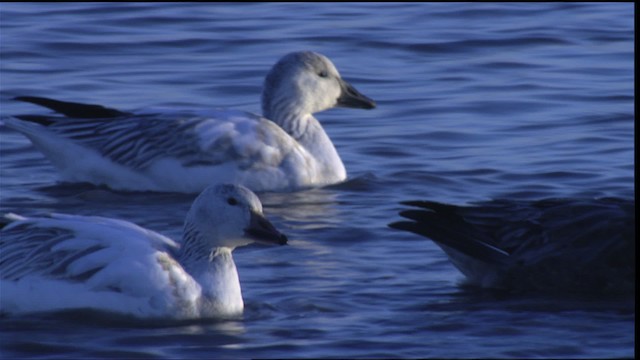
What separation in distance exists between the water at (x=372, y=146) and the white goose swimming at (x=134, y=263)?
11 cm

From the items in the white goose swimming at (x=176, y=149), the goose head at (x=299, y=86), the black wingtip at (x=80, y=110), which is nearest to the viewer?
the white goose swimming at (x=176, y=149)

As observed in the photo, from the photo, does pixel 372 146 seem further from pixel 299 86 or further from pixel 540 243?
pixel 540 243

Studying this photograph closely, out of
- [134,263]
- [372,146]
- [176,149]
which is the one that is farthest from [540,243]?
[372,146]

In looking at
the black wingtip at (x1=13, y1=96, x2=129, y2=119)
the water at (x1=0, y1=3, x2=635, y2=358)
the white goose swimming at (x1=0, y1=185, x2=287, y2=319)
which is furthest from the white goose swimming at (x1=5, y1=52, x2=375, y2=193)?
the white goose swimming at (x1=0, y1=185, x2=287, y2=319)

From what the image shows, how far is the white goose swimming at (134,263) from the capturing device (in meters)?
9.38

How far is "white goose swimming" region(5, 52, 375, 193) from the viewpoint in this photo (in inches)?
513

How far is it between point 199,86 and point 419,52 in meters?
2.75

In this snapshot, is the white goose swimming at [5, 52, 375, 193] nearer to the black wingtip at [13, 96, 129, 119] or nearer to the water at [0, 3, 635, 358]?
the black wingtip at [13, 96, 129, 119]

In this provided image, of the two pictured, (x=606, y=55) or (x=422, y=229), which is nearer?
(x=422, y=229)

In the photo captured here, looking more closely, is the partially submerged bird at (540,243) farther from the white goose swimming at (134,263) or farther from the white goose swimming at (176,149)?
the white goose swimming at (176,149)

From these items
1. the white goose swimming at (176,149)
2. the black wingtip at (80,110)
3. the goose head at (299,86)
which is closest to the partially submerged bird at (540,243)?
the white goose swimming at (176,149)

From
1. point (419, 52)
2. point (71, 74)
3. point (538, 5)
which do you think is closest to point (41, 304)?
point (71, 74)

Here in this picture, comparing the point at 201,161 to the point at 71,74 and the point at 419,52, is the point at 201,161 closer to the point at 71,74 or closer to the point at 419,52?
the point at 71,74

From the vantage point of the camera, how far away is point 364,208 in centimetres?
1256
